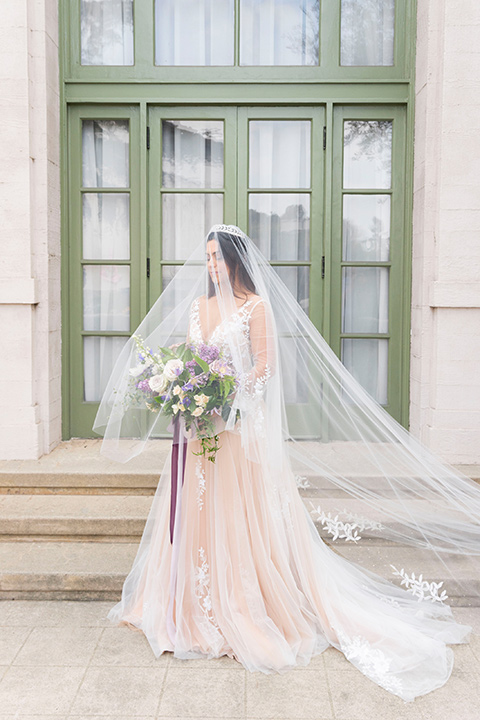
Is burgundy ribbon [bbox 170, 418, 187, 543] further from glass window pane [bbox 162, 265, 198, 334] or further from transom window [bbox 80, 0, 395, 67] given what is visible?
transom window [bbox 80, 0, 395, 67]

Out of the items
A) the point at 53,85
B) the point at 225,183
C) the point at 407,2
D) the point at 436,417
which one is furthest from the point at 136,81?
the point at 436,417

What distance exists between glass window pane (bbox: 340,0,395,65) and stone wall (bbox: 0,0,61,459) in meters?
2.23

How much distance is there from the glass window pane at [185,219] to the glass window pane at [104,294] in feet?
1.35

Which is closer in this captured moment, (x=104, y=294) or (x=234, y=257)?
(x=234, y=257)

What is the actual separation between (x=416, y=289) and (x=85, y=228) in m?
2.64

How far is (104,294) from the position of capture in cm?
562

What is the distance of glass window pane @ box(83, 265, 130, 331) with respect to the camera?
5.61 m

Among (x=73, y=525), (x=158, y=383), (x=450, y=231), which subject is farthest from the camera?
(x=450, y=231)

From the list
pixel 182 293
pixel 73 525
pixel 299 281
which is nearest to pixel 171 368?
pixel 182 293

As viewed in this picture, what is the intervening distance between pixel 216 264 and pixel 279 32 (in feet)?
9.60

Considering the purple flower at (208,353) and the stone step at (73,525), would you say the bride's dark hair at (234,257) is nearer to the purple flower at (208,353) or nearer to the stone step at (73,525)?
the purple flower at (208,353)

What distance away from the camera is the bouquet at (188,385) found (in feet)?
10.4

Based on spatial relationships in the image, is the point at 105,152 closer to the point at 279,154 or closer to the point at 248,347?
the point at 279,154

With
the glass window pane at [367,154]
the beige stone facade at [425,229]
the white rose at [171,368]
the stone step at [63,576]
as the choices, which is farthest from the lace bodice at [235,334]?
the glass window pane at [367,154]
